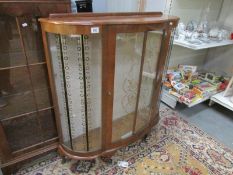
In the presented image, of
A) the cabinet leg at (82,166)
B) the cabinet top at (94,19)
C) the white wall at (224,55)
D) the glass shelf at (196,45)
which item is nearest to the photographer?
the cabinet top at (94,19)

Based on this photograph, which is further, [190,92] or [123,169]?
[190,92]

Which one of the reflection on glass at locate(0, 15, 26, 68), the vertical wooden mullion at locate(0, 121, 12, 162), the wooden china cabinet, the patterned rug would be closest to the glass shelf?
the patterned rug

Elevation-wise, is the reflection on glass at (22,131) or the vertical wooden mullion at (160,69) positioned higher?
the vertical wooden mullion at (160,69)

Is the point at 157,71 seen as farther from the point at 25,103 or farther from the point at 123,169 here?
the point at 25,103

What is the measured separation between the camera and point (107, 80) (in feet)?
3.21

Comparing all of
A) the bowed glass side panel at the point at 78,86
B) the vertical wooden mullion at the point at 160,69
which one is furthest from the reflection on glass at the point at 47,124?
the vertical wooden mullion at the point at 160,69

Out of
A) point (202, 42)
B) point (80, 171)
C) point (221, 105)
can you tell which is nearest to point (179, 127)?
point (221, 105)

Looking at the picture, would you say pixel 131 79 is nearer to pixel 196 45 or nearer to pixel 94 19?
pixel 94 19

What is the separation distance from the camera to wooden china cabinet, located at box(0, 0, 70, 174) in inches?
36.0

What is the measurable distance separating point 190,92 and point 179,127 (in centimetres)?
43

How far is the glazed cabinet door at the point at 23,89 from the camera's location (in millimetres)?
945

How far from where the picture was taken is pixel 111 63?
0.93m

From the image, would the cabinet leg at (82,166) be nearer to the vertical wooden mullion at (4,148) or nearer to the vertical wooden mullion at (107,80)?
the vertical wooden mullion at (107,80)

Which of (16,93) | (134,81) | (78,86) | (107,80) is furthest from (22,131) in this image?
(134,81)
